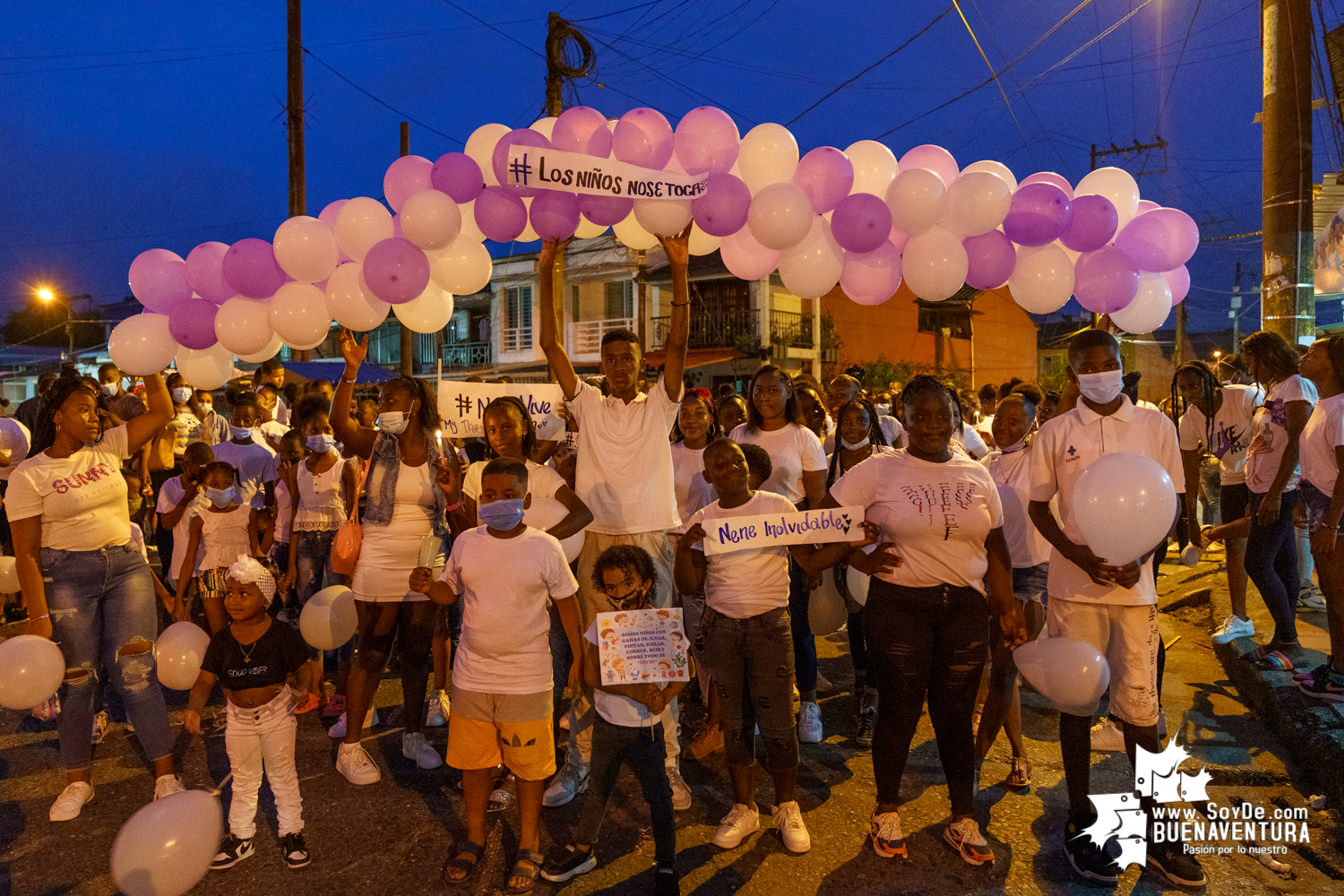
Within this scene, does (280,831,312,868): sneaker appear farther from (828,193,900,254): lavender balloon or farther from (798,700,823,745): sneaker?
(828,193,900,254): lavender balloon

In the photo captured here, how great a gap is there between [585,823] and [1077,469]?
259 cm

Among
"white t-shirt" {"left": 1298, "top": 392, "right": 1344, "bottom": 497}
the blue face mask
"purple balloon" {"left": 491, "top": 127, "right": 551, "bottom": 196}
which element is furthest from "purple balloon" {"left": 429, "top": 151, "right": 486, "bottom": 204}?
"white t-shirt" {"left": 1298, "top": 392, "right": 1344, "bottom": 497}

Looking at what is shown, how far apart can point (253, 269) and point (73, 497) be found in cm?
142

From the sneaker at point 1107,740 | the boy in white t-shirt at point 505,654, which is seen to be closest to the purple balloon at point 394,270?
the boy in white t-shirt at point 505,654

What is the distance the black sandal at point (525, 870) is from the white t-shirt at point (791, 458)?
2346 millimetres

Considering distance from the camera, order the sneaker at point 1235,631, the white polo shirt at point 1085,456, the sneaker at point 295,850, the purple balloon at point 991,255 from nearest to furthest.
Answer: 1. the sneaker at point 295,850
2. the white polo shirt at point 1085,456
3. the purple balloon at point 991,255
4. the sneaker at point 1235,631

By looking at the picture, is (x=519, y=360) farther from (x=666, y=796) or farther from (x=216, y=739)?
(x=666, y=796)

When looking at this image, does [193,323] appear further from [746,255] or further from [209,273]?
[746,255]

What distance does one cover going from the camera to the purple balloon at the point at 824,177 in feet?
14.2

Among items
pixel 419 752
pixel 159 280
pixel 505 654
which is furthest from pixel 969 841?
pixel 159 280

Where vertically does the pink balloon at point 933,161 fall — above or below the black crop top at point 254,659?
above

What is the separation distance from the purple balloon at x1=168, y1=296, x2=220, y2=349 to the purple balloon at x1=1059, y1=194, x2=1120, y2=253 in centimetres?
464

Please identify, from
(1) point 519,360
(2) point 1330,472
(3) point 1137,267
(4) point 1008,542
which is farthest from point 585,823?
(1) point 519,360

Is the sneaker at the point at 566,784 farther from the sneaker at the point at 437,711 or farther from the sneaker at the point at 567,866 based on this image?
the sneaker at the point at 437,711
